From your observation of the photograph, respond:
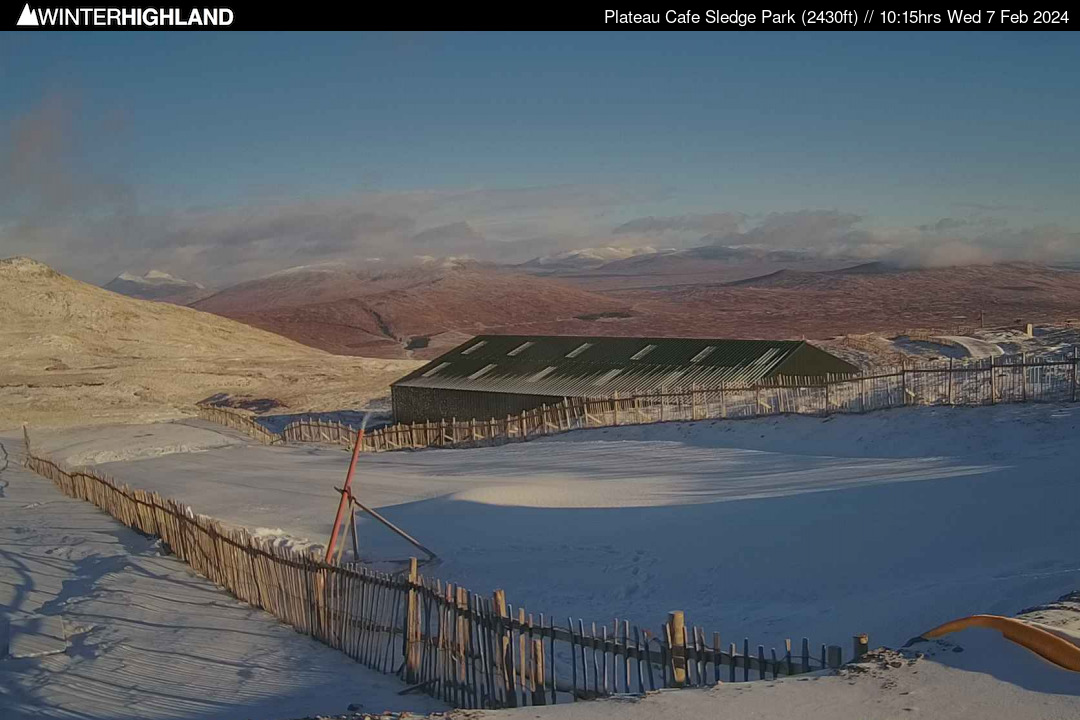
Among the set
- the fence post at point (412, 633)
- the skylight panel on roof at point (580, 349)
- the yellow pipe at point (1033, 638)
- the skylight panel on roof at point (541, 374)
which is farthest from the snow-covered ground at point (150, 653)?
the skylight panel on roof at point (580, 349)

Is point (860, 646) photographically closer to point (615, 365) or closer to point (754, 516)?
point (754, 516)

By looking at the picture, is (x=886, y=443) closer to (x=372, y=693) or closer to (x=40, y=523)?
(x=372, y=693)

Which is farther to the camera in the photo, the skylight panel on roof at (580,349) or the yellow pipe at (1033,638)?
the skylight panel on roof at (580,349)

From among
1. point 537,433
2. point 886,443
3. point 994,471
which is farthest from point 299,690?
point 537,433

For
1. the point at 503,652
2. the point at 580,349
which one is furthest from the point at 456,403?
the point at 503,652

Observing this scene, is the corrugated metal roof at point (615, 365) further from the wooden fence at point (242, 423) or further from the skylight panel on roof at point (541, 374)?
the wooden fence at point (242, 423)

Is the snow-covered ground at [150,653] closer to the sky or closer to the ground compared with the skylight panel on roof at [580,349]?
closer to the ground

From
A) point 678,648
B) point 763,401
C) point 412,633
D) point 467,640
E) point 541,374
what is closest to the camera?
point 678,648
